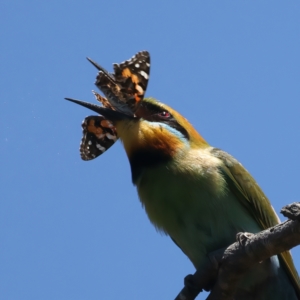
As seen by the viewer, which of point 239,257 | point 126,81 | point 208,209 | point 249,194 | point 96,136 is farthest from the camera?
point 96,136

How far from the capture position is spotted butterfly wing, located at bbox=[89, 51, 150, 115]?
452 cm

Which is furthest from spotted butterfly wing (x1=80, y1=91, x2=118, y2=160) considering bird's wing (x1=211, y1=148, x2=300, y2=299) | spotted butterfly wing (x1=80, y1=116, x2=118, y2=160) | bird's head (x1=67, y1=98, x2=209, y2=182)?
bird's wing (x1=211, y1=148, x2=300, y2=299)

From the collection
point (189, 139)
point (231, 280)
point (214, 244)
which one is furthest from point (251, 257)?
point (189, 139)

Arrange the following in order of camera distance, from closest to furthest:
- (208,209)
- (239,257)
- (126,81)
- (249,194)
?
1. (239,257)
2. (208,209)
3. (126,81)
4. (249,194)

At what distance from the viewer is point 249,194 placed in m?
4.63

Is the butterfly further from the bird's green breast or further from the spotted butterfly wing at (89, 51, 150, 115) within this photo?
the bird's green breast

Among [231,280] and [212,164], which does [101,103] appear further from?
[231,280]

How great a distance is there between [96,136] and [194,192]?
0.91 metres

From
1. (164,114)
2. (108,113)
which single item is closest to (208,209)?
(164,114)

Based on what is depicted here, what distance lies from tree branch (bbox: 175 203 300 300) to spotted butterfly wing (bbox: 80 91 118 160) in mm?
1236

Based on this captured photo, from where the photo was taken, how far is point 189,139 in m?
4.75

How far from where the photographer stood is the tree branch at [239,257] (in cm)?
314

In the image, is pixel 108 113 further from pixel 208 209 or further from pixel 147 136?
pixel 208 209

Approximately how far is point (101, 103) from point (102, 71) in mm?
315
